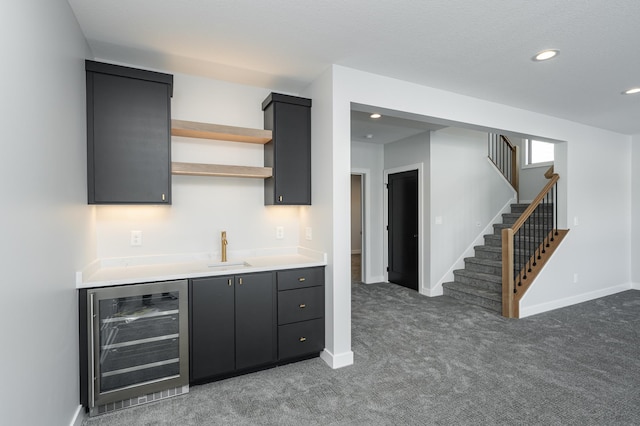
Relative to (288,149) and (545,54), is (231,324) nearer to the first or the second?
(288,149)

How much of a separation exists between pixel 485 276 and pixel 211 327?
4187 mm

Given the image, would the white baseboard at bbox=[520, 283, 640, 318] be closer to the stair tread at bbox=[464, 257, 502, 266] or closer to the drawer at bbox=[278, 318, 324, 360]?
the stair tread at bbox=[464, 257, 502, 266]

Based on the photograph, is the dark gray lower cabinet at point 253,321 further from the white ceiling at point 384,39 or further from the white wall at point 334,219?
the white ceiling at point 384,39

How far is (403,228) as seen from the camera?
19.3ft

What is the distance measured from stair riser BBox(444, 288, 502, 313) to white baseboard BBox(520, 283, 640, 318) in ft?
1.08

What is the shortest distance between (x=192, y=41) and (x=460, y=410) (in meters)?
3.32

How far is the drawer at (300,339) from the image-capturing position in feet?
9.31

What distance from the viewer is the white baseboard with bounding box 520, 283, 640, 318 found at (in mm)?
4254

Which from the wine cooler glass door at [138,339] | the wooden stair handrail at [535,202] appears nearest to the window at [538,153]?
the wooden stair handrail at [535,202]

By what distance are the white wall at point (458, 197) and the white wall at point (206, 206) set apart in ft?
9.92

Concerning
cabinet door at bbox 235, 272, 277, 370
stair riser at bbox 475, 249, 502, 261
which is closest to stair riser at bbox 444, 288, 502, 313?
stair riser at bbox 475, 249, 502, 261

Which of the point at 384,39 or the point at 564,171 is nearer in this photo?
the point at 384,39

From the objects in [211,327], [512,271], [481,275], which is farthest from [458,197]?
[211,327]

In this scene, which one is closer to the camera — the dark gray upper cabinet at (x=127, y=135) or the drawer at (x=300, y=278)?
the dark gray upper cabinet at (x=127, y=135)
